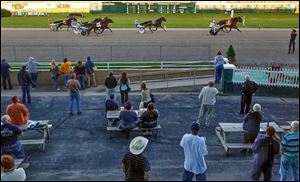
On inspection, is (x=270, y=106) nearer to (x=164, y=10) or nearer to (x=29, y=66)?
(x=29, y=66)

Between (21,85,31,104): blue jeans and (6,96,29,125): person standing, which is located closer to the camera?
(6,96,29,125): person standing

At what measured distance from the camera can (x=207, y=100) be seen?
11.5 m

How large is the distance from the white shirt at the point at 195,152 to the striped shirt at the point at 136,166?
3.05 feet

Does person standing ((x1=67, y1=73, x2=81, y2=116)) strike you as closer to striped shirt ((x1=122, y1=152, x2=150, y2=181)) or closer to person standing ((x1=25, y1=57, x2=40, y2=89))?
person standing ((x1=25, y1=57, x2=40, y2=89))

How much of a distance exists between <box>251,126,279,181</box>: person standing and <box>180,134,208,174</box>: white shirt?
97 cm

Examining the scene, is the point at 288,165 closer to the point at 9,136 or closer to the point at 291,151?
the point at 291,151

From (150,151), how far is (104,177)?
5.78 feet

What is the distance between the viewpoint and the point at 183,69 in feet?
64.2

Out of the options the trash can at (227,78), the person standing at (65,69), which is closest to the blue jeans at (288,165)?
the trash can at (227,78)

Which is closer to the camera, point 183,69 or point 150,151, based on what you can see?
point 150,151

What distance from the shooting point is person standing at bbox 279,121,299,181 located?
23.8 ft

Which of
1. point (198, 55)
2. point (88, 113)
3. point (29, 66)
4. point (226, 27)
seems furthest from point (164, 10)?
point (88, 113)

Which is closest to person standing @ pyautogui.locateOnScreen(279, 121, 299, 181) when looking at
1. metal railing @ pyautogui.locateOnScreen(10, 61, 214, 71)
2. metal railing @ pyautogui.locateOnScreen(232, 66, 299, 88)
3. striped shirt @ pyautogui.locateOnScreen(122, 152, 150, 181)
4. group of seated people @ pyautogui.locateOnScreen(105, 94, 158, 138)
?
striped shirt @ pyautogui.locateOnScreen(122, 152, 150, 181)

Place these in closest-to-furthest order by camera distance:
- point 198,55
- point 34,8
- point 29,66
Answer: point 29,66 → point 198,55 → point 34,8
